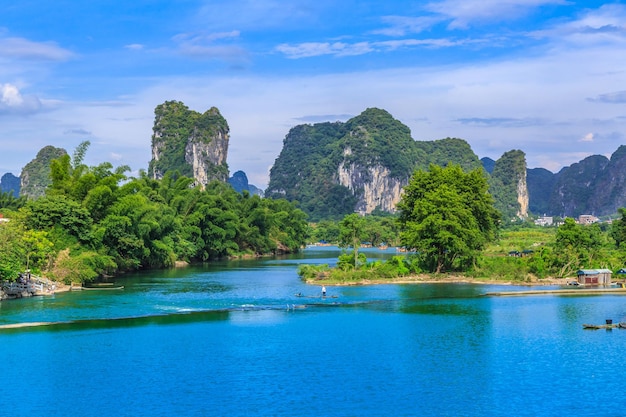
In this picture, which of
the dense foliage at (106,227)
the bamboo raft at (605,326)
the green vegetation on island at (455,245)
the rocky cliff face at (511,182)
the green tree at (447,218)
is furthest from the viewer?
the rocky cliff face at (511,182)

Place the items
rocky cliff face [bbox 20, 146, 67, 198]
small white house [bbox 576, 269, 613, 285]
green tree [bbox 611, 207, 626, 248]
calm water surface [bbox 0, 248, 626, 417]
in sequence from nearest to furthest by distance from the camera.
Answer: calm water surface [bbox 0, 248, 626, 417], small white house [bbox 576, 269, 613, 285], green tree [bbox 611, 207, 626, 248], rocky cliff face [bbox 20, 146, 67, 198]

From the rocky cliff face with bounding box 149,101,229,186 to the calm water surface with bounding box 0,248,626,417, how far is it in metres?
103

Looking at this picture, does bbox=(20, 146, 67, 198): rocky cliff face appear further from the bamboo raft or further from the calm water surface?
the bamboo raft

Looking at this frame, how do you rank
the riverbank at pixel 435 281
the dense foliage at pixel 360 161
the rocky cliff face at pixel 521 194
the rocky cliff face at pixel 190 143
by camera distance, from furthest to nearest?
the dense foliage at pixel 360 161 < the rocky cliff face at pixel 521 194 < the rocky cliff face at pixel 190 143 < the riverbank at pixel 435 281

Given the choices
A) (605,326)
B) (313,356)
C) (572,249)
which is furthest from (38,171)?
(605,326)

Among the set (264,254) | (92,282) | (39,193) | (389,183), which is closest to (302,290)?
(92,282)

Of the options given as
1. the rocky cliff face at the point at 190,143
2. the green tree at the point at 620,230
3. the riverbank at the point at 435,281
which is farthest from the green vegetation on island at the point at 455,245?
the rocky cliff face at the point at 190,143

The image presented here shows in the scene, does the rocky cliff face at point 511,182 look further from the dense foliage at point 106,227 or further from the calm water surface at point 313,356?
the calm water surface at point 313,356

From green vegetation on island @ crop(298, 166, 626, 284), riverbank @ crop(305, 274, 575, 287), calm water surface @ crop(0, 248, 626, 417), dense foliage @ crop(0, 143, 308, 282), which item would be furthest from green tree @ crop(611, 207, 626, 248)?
dense foliage @ crop(0, 143, 308, 282)

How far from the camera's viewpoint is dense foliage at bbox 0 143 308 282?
39.4 metres

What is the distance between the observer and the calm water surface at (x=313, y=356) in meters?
18.0

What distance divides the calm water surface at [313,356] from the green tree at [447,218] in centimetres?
764

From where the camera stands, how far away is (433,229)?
43.6m

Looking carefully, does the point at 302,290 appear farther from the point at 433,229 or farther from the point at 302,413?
the point at 302,413
